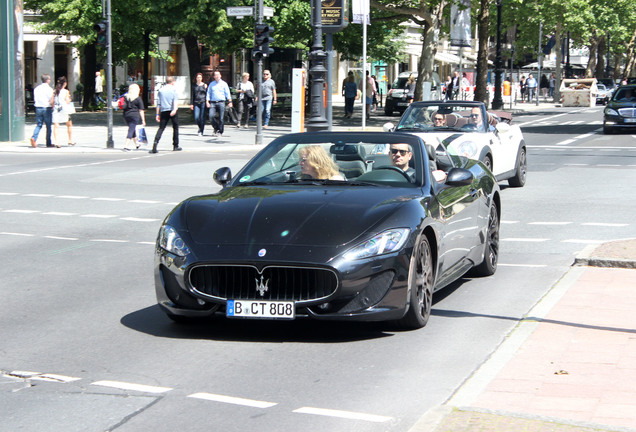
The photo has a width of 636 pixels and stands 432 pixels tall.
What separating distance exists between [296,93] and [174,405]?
24.0 metres

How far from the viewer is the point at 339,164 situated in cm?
831

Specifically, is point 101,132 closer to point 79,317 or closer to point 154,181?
point 154,181

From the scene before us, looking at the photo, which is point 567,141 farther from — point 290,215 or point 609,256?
point 290,215

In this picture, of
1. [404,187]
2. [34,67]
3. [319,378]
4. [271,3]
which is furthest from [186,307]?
[34,67]

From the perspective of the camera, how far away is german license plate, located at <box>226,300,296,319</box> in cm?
688

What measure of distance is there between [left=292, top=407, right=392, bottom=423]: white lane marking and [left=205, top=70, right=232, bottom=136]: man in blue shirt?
27.6m

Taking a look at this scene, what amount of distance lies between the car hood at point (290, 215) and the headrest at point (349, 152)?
1.82ft

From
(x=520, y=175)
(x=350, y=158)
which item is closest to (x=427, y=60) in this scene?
(x=520, y=175)

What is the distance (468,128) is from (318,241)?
11.0m

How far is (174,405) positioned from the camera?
5.58m

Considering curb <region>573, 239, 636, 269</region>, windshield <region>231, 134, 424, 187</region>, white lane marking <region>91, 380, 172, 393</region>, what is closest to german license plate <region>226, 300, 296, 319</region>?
white lane marking <region>91, 380, 172, 393</region>

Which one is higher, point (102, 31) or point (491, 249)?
point (102, 31)

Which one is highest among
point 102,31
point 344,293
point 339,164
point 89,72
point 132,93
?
point 102,31

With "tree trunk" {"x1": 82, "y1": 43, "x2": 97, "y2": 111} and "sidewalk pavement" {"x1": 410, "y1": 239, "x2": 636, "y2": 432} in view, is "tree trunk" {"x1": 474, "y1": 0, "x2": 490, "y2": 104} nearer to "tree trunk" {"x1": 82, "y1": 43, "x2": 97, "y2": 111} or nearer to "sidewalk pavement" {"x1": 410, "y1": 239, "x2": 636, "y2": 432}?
"tree trunk" {"x1": 82, "y1": 43, "x2": 97, "y2": 111}
